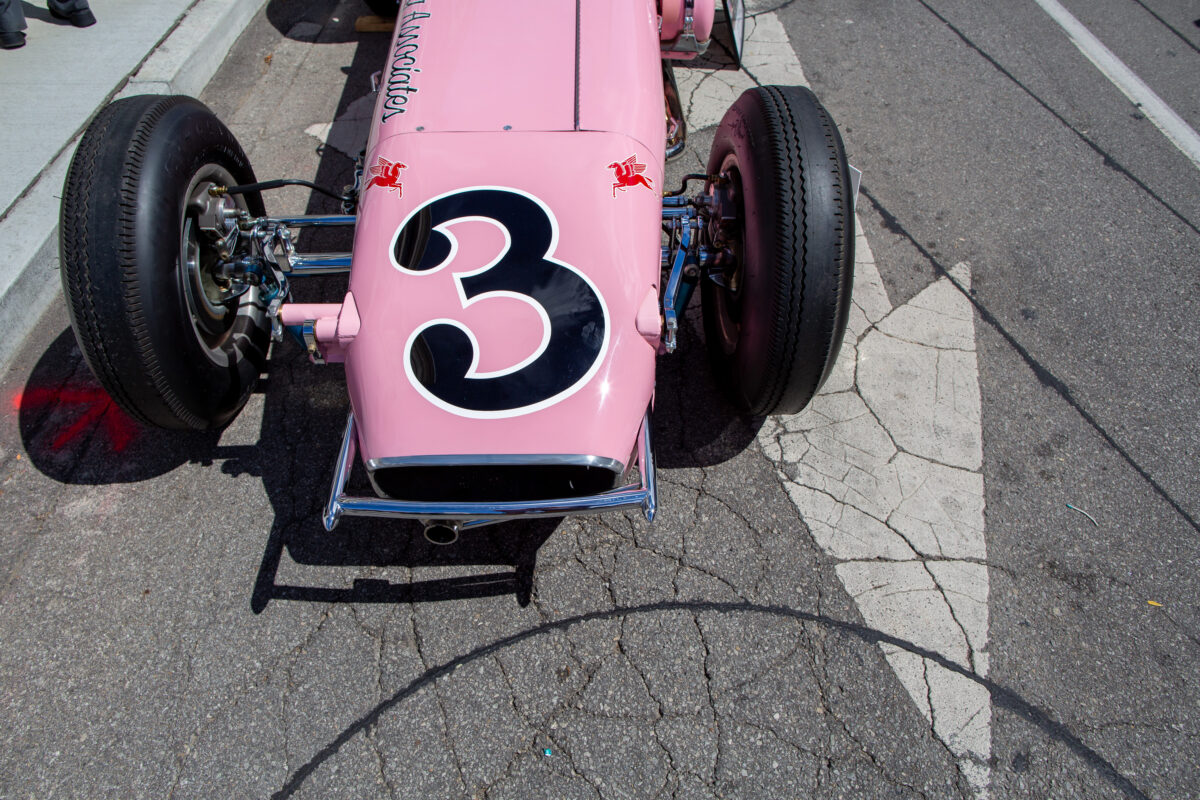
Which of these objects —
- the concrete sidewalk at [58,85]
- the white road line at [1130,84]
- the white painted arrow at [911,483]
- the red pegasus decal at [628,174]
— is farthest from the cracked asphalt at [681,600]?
the white road line at [1130,84]

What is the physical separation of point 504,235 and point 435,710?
1610 mm

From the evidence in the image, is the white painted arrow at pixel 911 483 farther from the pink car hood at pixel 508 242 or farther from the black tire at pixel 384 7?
the black tire at pixel 384 7

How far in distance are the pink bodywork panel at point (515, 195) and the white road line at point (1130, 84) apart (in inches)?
152

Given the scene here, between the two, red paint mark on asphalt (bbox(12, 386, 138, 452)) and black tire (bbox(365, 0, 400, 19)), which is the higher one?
black tire (bbox(365, 0, 400, 19))

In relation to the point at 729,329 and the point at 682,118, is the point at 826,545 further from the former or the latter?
the point at 682,118

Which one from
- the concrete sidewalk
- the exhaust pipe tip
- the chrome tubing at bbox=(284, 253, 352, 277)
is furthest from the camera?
the concrete sidewalk

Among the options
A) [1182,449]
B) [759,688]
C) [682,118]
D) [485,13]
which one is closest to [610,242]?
[485,13]

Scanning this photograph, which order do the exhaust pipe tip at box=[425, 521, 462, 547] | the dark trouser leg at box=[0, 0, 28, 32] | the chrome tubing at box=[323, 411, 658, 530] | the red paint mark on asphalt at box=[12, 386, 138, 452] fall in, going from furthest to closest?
the dark trouser leg at box=[0, 0, 28, 32], the red paint mark on asphalt at box=[12, 386, 138, 452], the exhaust pipe tip at box=[425, 521, 462, 547], the chrome tubing at box=[323, 411, 658, 530]

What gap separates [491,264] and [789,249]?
101 centimetres

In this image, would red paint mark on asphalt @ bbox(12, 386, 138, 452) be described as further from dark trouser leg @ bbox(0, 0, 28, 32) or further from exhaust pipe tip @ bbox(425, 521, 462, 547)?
dark trouser leg @ bbox(0, 0, 28, 32)

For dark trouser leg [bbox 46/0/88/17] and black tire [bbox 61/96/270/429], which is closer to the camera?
black tire [bbox 61/96/270/429]

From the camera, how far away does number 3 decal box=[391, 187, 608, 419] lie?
7.06 feet

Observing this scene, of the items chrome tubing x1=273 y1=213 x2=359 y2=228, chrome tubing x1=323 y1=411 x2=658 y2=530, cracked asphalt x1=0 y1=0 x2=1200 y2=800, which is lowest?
cracked asphalt x1=0 y1=0 x2=1200 y2=800

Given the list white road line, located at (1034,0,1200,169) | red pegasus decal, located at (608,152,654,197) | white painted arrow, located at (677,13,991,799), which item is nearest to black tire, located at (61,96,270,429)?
red pegasus decal, located at (608,152,654,197)
